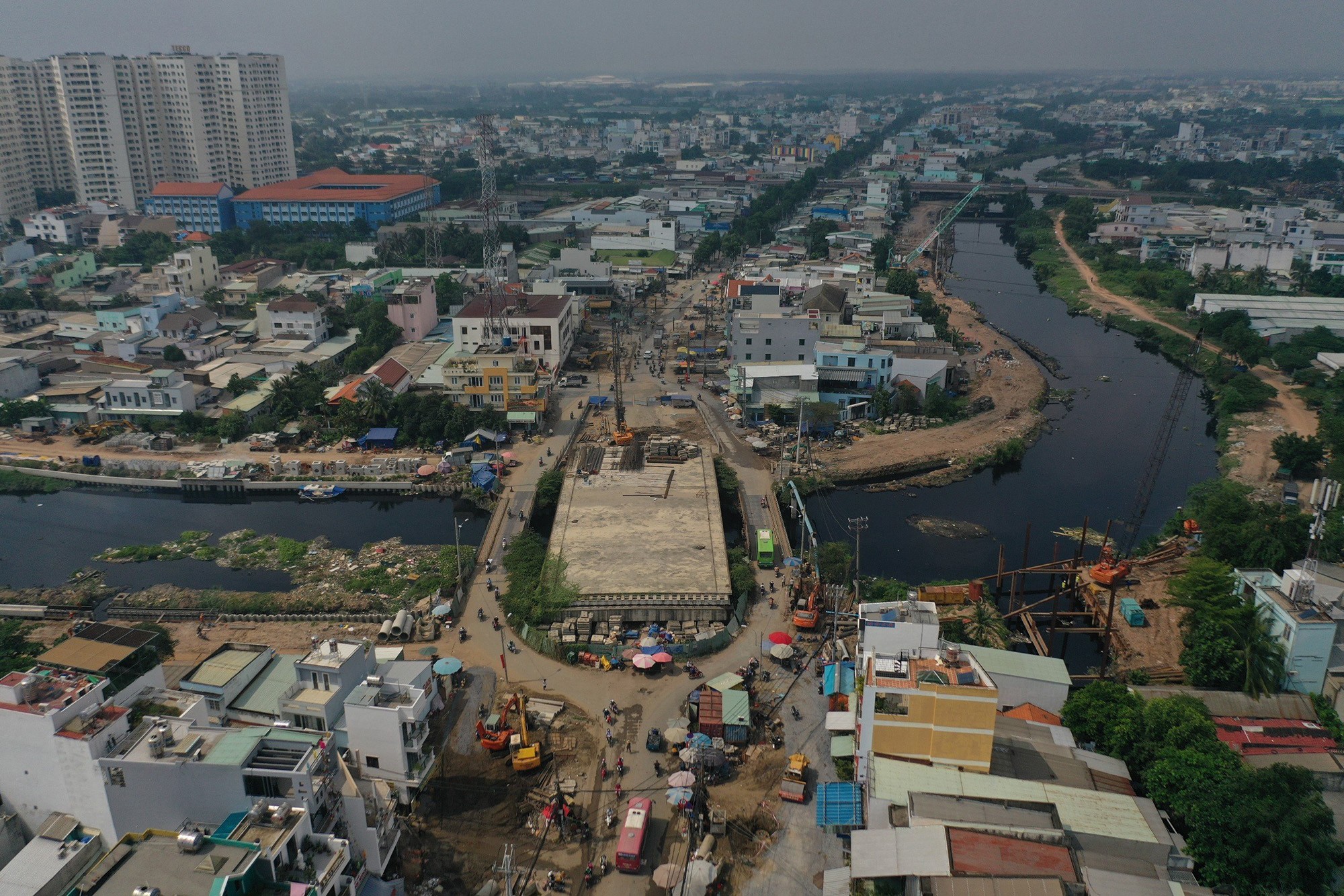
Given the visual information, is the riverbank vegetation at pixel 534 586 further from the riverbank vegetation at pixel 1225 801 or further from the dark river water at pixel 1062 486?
the riverbank vegetation at pixel 1225 801

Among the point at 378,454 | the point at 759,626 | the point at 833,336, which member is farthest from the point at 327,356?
the point at 759,626

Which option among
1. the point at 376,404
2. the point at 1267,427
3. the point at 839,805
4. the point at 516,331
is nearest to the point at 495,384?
the point at 376,404

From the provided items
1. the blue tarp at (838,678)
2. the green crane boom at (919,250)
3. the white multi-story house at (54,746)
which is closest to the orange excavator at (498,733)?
the white multi-story house at (54,746)

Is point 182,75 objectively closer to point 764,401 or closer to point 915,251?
point 915,251

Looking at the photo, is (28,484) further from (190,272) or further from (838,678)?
(838,678)

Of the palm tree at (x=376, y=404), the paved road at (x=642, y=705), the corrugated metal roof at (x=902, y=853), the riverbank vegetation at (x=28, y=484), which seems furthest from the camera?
the palm tree at (x=376, y=404)

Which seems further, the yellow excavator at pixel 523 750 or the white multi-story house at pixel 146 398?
the white multi-story house at pixel 146 398

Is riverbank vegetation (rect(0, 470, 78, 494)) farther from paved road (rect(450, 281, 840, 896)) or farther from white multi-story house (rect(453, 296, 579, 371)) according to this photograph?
paved road (rect(450, 281, 840, 896))
